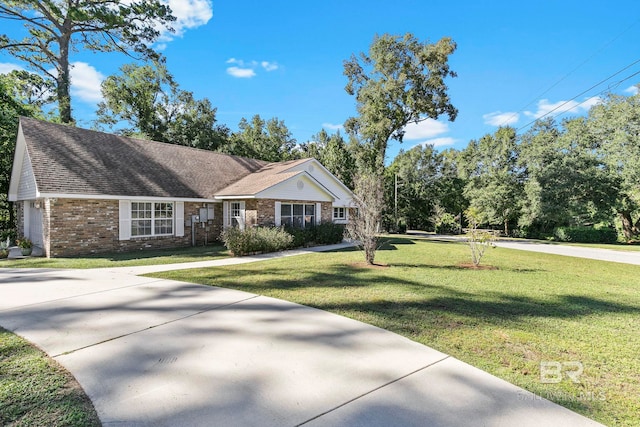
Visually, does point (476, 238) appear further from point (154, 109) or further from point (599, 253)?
point (154, 109)

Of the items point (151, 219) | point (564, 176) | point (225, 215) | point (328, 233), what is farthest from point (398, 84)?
point (151, 219)

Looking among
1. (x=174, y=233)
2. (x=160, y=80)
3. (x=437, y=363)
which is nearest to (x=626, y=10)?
(x=437, y=363)

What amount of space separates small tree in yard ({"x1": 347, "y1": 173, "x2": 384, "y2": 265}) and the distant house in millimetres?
5986

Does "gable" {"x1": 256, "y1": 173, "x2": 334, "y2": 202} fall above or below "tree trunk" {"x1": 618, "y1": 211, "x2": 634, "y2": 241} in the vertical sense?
above

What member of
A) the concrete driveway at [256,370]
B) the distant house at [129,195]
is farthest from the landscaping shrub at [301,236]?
the concrete driveway at [256,370]

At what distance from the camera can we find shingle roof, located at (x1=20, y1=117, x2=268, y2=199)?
41.5 feet

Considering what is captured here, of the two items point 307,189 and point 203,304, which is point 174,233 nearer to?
point 307,189

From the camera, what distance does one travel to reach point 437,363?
11.7 ft

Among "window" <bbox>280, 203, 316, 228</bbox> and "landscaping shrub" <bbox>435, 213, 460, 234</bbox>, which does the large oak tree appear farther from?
"landscaping shrub" <bbox>435, 213, 460, 234</bbox>

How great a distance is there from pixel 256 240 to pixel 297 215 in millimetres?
4343

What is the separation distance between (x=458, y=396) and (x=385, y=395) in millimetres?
667

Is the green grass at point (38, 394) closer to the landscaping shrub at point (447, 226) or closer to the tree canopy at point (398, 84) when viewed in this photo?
the tree canopy at point (398, 84)

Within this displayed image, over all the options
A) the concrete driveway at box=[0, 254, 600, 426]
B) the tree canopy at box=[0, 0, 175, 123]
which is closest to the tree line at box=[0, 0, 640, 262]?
the tree canopy at box=[0, 0, 175, 123]
